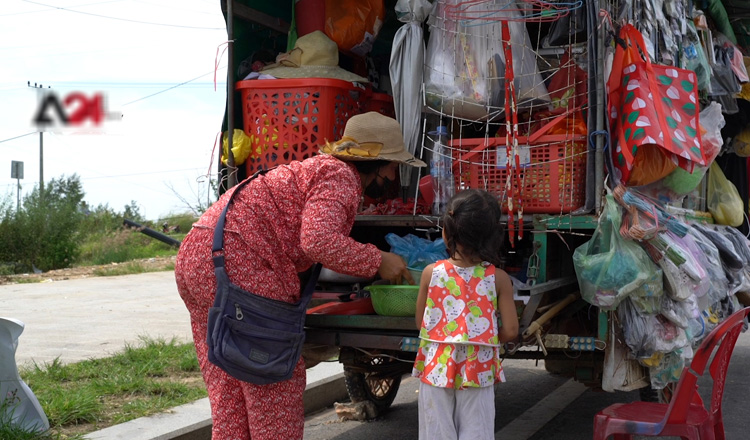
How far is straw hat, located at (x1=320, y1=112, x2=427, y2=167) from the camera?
359cm

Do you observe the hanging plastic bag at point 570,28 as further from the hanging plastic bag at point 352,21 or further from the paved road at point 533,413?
the paved road at point 533,413

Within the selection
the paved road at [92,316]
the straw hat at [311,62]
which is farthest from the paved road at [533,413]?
the straw hat at [311,62]

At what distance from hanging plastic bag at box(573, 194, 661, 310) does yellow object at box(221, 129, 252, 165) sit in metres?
1.99

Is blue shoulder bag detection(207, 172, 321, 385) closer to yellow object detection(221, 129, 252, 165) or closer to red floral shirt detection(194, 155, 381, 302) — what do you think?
red floral shirt detection(194, 155, 381, 302)

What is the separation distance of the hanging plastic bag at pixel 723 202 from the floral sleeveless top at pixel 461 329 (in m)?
3.51

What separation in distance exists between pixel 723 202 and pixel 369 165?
139 inches

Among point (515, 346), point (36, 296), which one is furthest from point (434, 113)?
point (36, 296)

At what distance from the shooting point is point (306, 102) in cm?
446

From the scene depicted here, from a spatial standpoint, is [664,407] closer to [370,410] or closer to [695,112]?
[695,112]

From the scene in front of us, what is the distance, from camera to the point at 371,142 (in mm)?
3689

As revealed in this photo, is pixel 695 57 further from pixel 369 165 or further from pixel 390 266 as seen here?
pixel 390 266

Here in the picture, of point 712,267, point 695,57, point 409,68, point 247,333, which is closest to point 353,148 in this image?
point 247,333

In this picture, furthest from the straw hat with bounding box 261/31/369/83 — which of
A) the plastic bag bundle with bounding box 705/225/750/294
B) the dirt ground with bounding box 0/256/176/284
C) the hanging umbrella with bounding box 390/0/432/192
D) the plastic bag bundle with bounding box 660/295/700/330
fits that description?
the dirt ground with bounding box 0/256/176/284

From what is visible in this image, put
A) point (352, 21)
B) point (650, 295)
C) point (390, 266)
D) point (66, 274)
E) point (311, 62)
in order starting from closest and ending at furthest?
point (390, 266)
point (650, 295)
point (311, 62)
point (352, 21)
point (66, 274)
